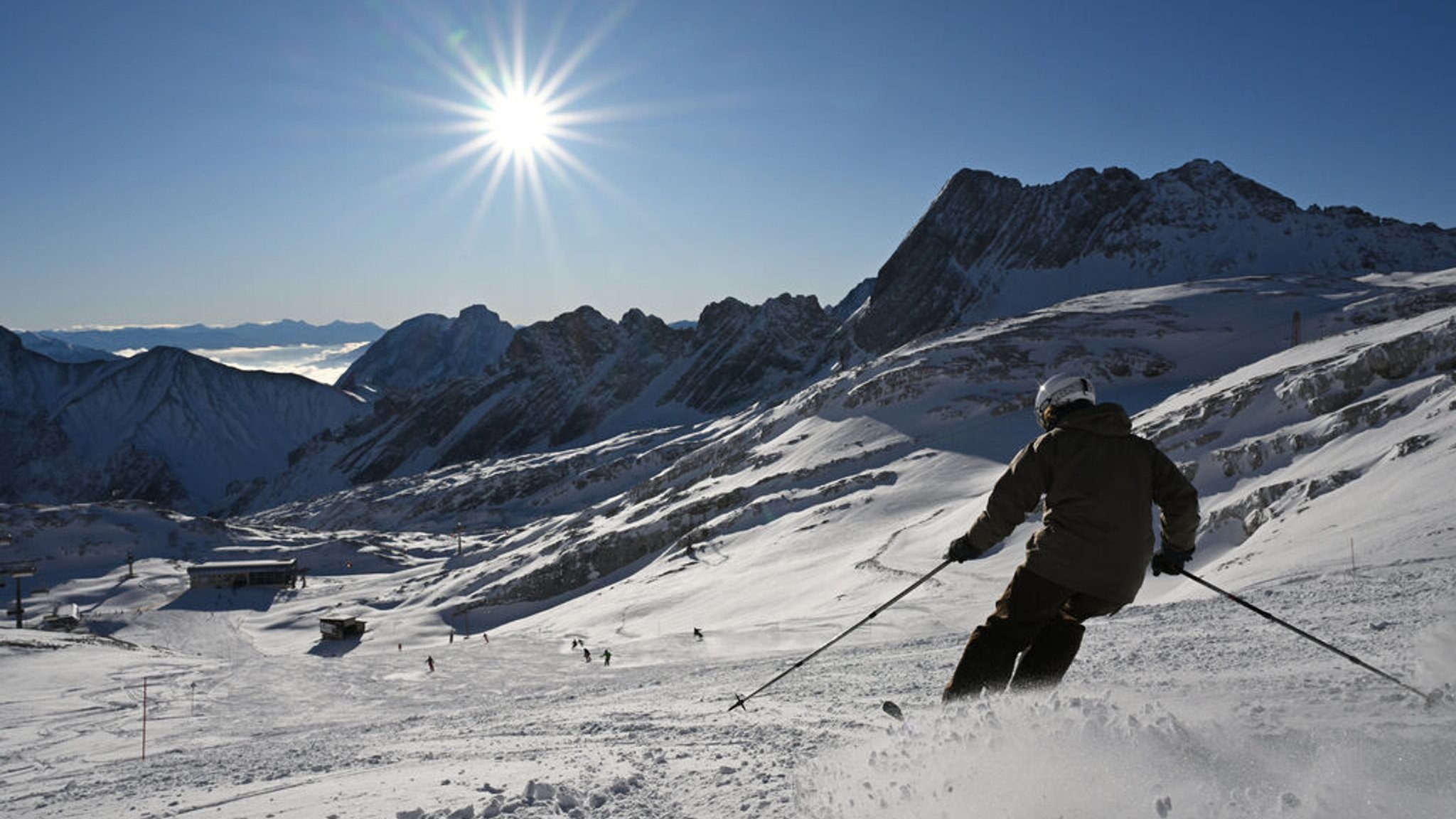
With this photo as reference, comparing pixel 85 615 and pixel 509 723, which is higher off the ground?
pixel 509 723

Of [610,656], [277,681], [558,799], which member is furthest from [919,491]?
[558,799]

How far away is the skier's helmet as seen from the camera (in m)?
5.92

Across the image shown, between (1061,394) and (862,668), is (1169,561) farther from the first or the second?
(862,668)

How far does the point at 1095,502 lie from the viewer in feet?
18.5

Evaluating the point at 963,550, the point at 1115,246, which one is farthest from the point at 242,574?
the point at 1115,246

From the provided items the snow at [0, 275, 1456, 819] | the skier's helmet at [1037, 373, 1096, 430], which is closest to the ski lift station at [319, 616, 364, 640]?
the snow at [0, 275, 1456, 819]

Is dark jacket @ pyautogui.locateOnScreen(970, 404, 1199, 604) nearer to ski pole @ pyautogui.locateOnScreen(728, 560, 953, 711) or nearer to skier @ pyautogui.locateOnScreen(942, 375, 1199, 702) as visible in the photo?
skier @ pyautogui.locateOnScreen(942, 375, 1199, 702)

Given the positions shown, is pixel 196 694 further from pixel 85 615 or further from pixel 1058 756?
pixel 85 615

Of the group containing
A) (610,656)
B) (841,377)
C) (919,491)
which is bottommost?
(610,656)

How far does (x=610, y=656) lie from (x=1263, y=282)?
348ft

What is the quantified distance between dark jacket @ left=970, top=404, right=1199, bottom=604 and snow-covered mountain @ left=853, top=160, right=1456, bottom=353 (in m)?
156

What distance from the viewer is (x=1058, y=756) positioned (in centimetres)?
427

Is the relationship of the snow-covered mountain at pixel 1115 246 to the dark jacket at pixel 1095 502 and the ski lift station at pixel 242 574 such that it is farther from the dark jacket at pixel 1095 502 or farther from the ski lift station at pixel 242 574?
the dark jacket at pixel 1095 502

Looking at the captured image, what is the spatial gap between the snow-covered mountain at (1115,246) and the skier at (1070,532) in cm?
15613
